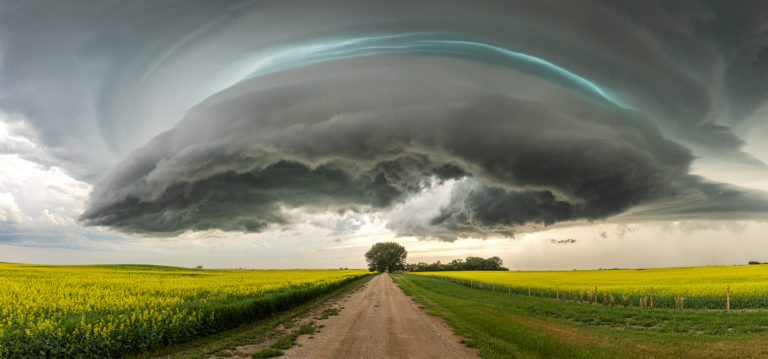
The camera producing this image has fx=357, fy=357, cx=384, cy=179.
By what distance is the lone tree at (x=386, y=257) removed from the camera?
576 feet

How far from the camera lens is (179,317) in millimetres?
12828

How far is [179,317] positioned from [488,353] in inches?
423

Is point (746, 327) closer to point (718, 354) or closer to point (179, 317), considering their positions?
point (718, 354)

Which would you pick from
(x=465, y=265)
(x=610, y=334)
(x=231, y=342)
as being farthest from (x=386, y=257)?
(x=231, y=342)

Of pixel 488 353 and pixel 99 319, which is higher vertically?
pixel 99 319

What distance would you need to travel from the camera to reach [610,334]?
1585 cm

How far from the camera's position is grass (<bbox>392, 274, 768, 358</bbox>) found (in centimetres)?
1210

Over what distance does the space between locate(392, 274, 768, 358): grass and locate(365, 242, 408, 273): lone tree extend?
15632 cm

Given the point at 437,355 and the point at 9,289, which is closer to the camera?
the point at 437,355

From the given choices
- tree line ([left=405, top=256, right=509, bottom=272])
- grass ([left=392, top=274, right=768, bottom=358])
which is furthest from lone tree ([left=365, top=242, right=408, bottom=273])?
grass ([left=392, top=274, right=768, bottom=358])

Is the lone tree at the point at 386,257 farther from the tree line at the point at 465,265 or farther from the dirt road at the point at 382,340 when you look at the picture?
the dirt road at the point at 382,340

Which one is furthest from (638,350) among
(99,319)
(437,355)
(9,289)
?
(9,289)

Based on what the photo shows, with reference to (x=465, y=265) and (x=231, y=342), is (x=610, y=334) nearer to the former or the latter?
(x=231, y=342)

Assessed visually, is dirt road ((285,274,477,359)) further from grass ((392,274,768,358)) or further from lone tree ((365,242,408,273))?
lone tree ((365,242,408,273))
